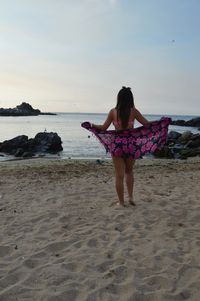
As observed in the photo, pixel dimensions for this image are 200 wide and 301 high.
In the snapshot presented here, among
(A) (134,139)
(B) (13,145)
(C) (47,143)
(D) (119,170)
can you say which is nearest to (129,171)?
(D) (119,170)

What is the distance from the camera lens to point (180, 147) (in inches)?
1038

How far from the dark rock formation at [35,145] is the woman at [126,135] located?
16024 millimetres

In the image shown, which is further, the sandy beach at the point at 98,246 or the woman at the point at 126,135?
the woman at the point at 126,135

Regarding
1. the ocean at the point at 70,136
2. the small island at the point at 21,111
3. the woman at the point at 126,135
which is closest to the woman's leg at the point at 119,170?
the woman at the point at 126,135

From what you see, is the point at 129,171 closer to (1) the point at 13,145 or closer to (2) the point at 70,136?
(1) the point at 13,145

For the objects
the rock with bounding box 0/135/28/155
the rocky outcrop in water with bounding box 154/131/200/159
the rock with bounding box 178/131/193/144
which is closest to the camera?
the rocky outcrop in water with bounding box 154/131/200/159

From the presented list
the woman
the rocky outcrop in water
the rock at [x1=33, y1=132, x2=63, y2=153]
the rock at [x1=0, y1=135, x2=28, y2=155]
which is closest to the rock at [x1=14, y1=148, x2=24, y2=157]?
the rock at [x1=0, y1=135, x2=28, y2=155]

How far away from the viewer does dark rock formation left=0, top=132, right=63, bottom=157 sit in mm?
23288

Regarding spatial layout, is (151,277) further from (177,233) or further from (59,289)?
(177,233)

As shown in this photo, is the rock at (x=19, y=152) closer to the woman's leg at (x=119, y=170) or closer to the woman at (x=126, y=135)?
the woman at (x=126, y=135)

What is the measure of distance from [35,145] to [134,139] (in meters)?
17.8

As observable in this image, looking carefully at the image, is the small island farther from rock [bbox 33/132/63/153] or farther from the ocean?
rock [bbox 33/132/63/153]

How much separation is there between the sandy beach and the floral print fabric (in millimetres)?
978

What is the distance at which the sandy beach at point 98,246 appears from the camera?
4.11 metres
